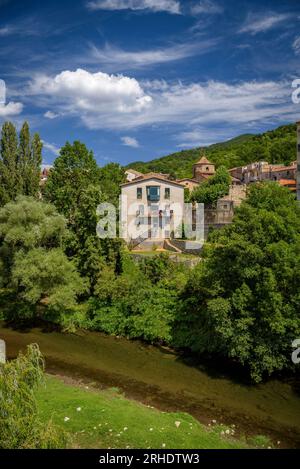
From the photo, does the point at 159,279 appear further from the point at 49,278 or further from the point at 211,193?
the point at 211,193

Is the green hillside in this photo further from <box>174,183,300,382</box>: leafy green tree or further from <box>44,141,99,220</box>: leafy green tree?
<box>174,183,300,382</box>: leafy green tree

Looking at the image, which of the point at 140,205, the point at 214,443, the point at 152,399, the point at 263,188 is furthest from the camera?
the point at 140,205

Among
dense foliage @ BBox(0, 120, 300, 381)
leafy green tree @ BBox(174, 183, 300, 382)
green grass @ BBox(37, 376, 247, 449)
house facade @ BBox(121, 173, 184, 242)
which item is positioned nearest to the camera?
green grass @ BBox(37, 376, 247, 449)

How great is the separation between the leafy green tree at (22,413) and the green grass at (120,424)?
4723 millimetres

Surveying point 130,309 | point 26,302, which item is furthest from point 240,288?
point 26,302

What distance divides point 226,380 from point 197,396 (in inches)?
95.1

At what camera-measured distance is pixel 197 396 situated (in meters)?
18.8

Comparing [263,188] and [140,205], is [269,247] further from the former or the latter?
[140,205]

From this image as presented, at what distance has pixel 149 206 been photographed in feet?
164

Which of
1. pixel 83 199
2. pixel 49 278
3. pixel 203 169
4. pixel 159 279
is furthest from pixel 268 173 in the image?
pixel 49 278

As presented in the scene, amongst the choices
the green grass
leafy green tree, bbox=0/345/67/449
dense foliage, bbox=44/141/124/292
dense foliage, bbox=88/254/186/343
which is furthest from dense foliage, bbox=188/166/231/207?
leafy green tree, bbox=0/345/67/449

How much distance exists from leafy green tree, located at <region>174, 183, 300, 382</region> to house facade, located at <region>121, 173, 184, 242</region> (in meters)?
27.4

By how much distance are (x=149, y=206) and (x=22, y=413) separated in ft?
137

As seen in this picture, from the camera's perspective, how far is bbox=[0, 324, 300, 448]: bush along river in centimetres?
1681
